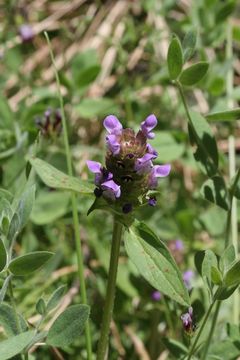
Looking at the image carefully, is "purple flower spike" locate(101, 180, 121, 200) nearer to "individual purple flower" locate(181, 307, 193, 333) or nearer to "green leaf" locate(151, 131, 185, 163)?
"individual purple flower" locate(181, 307, 193, 333)

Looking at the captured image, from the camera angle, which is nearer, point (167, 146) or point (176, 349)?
point (176, 349)

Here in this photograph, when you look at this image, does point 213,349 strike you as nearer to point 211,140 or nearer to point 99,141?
point 211,140

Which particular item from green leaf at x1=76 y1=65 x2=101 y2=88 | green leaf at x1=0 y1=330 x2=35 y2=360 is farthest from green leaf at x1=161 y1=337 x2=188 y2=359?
green leaf at x1=76 y1=65 x2=101 y2=88

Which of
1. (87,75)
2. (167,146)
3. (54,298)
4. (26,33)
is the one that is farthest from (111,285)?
(26,33)

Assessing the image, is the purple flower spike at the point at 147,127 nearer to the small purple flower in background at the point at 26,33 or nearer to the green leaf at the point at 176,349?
the green leaf at the point at 176,349

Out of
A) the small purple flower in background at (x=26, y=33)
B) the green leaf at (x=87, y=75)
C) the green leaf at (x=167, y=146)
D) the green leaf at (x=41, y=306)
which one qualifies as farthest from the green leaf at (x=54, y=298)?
the small purple flower in background at (x=26, y=33)

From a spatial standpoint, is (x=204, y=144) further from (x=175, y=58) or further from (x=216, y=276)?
(x=216, y=276)
